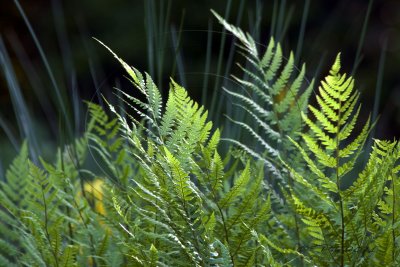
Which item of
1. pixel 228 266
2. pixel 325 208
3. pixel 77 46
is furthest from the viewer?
pixel 77 46

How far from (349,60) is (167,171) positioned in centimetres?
553

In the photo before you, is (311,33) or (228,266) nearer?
(228,266)

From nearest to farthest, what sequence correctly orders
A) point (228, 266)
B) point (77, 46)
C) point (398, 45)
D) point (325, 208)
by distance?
point (228, 266) < point (325, 208) < point (398, 45) < point (77, 46)

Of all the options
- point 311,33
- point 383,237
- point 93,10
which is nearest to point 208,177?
point 383,237

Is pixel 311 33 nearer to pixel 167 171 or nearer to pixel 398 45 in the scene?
pixel 398 45

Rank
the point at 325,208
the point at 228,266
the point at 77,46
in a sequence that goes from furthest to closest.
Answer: the point at 77,46
the point at 325,208
the point at 228,266

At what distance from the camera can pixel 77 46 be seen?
6297 mm

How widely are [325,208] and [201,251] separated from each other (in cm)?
17

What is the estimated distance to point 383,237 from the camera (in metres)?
0.72

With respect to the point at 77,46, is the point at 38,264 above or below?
above

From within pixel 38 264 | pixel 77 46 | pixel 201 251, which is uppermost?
pixel 201 251

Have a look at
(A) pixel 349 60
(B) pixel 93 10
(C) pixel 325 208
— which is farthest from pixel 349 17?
(C) pixel 325 208

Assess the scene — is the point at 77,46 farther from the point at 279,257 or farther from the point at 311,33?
the point at 279,257

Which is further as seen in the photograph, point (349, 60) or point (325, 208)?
point (349, 60)
